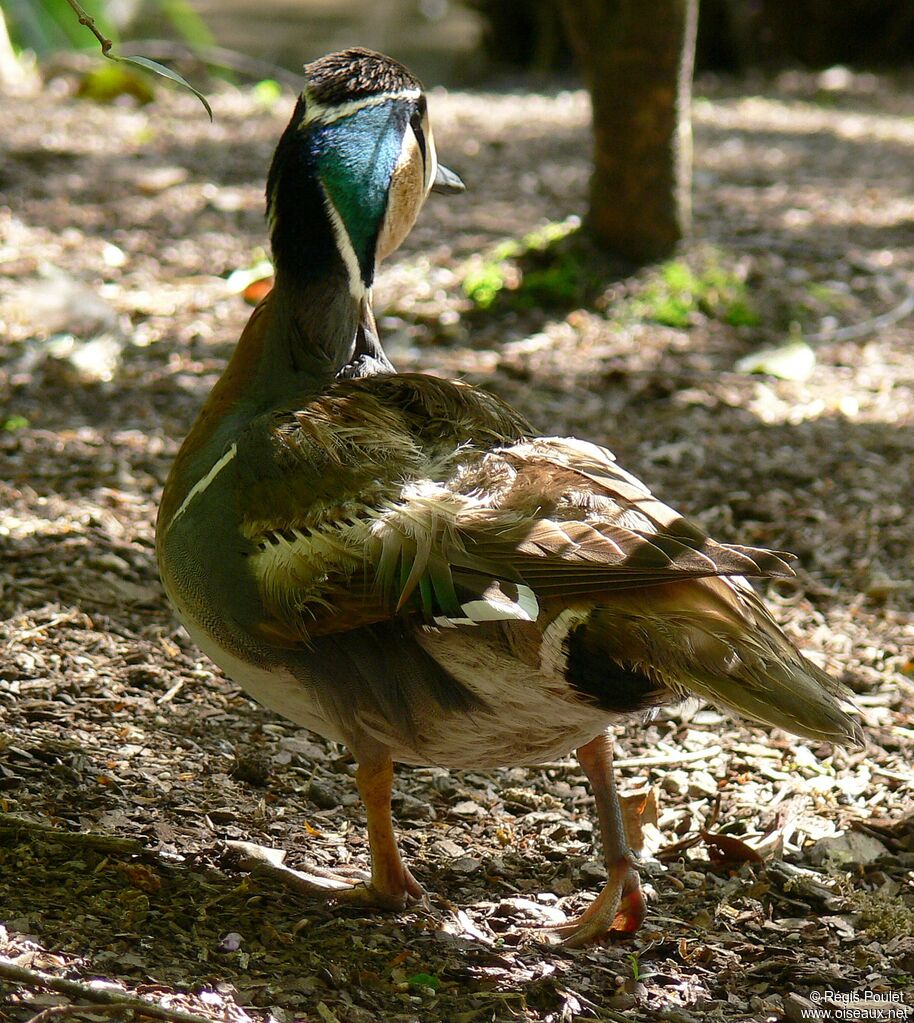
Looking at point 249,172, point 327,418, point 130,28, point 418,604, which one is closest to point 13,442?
point 327,418

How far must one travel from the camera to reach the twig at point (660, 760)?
13.0ft

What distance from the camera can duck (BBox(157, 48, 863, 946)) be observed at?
8.80 feet

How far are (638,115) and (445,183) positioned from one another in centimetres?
362

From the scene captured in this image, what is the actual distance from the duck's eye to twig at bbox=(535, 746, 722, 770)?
185 centimetres

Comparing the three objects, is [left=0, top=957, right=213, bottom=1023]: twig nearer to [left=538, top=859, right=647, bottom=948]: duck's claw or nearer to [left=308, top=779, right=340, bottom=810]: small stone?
[left=538, top=859, right=647, bottom=948]: duck's claw

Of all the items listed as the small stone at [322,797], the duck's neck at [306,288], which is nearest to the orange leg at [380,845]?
the small stone at [322,797]

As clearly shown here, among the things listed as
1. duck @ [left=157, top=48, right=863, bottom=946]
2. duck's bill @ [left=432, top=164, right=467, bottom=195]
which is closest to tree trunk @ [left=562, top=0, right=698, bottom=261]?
duck's bill @ [left=432, top=164, right=467, bottom=195]

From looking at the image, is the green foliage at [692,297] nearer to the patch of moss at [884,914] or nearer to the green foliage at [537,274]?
the green foliage at [537,274]

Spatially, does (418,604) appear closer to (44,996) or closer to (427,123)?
(44,996)

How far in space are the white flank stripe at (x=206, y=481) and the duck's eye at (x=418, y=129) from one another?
1.02 m

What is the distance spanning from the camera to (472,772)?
3904 millimetres

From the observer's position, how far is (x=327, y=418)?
123 inches

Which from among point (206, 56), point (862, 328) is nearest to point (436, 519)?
point (862, 328)

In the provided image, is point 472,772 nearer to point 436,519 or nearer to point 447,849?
point 447,849
